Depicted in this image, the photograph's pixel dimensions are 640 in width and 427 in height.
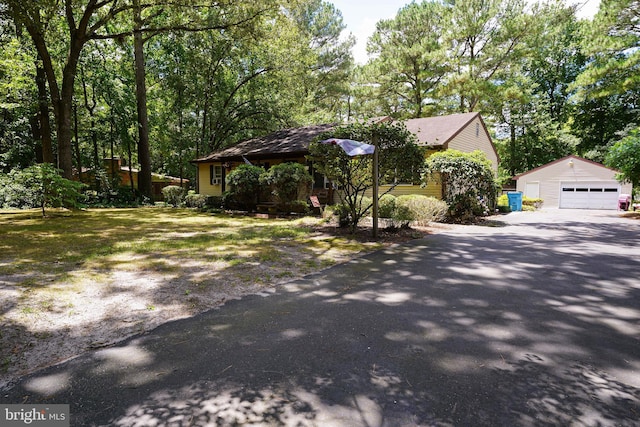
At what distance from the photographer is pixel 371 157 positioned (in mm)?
8586

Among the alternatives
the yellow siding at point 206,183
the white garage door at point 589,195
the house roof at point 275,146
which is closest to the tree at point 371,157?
the house roof at point 275,146

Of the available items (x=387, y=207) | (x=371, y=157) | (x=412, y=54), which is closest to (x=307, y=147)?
(x=387, y=207)

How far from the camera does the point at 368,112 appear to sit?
30500mm

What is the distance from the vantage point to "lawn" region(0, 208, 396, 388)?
292 centimetres

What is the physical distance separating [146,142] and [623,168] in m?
24.4

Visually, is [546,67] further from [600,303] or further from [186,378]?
[186,378]

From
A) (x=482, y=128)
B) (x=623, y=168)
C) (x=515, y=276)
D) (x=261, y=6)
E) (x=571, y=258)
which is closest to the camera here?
(x=515, y=276)

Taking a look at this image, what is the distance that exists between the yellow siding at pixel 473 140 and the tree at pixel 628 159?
471 cm

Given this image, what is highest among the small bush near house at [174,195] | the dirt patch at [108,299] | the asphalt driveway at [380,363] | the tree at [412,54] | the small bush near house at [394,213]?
the tree at [412,54]

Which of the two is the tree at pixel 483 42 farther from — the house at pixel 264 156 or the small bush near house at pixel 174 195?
the small bush near house at pixel 174 195

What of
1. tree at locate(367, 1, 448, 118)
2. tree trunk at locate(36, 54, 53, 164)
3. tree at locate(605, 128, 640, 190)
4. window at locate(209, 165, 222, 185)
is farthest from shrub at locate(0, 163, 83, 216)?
tree at locate(367, 1, 448, 118)

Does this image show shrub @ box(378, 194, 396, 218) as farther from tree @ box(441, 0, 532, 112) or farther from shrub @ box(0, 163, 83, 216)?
tree @ box(441, 0, 532, 112)

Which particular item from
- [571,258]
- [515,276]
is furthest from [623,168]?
[515,276]

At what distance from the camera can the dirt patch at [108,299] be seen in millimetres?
2725
